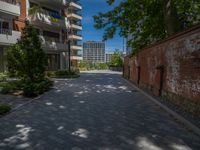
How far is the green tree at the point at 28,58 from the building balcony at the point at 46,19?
528 inches

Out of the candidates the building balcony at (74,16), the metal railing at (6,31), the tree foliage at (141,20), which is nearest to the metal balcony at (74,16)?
the building balcony at (74,16)

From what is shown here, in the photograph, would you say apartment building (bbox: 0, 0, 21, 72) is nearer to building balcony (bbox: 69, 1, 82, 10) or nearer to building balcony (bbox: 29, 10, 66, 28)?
building balcony (bbox: 29, 10, 66, 28)

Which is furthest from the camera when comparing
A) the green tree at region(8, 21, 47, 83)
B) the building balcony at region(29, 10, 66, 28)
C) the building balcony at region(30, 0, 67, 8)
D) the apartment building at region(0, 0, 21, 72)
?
the building balcony at region(30, 0, 67, 8)

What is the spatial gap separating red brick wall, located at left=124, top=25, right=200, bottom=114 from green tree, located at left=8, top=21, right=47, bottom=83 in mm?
6760

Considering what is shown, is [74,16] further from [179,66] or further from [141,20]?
[179,66]

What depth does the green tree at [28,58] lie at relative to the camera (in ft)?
41.8

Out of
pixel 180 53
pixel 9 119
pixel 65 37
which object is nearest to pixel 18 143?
pixel 9 119

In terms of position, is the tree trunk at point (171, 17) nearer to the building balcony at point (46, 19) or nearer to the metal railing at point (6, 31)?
the metal railing at point (6, 31)

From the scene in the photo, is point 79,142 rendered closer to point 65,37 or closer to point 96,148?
point 96,148

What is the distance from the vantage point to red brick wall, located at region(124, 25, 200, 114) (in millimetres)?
7029

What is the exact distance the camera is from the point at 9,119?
690 centimetres

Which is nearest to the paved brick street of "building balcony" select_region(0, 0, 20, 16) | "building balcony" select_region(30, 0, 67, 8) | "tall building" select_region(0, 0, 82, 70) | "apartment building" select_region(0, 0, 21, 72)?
"apartment building" select_region(0, 0, 21, 72)

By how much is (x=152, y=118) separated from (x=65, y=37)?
29307 mm

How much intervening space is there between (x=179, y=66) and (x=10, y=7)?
63.2 ft
